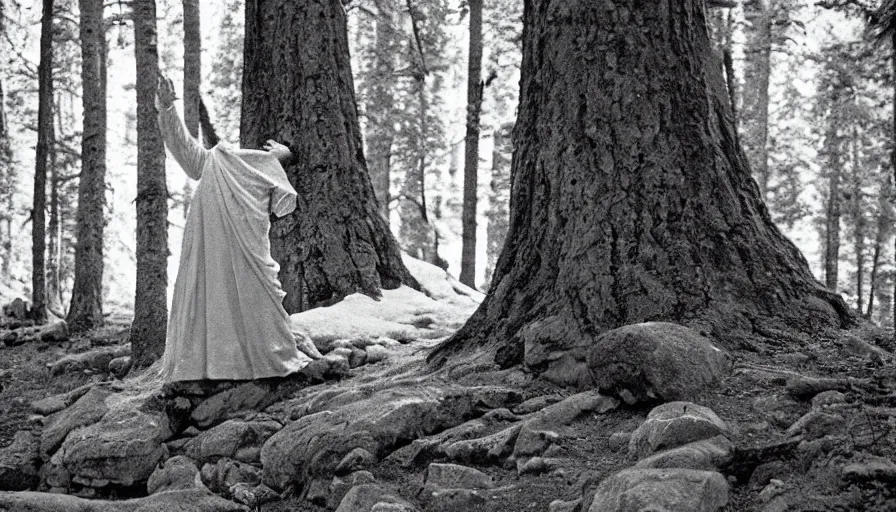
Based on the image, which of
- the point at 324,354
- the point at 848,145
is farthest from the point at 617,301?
the point at 848,145

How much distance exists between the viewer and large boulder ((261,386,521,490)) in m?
5.66

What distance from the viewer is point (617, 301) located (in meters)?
6.14

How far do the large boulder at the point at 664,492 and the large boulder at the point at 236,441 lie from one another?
10.3ft

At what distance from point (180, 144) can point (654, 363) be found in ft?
14.0

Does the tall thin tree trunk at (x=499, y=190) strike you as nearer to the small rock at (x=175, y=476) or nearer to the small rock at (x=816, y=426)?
the small rock at (x=175, y=476)

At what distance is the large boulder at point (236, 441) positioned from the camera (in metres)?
6.46

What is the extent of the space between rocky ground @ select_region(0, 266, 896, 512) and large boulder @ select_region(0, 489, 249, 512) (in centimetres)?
2

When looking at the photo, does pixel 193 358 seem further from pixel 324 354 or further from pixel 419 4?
pixel 419 4

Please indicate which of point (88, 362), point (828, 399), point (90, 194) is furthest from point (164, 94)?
point (90, 194)

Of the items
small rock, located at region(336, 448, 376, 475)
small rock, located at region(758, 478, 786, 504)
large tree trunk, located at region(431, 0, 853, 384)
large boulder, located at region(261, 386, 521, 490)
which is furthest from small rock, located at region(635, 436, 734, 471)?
small rock, located at region(336, 448, 376, 475)

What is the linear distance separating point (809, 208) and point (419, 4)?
11696 mm

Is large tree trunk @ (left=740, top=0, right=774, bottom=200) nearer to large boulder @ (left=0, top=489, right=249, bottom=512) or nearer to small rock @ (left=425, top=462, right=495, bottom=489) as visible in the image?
small rock @ (left=425, top=462, right=495, bottom=489)

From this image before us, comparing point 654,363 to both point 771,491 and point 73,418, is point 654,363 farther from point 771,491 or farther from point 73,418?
point 73,418

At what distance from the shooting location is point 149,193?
10.8 meters
